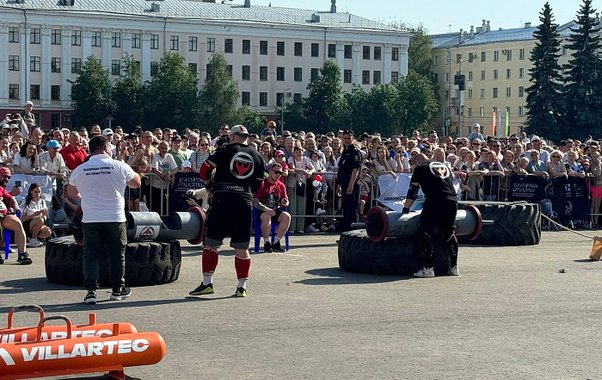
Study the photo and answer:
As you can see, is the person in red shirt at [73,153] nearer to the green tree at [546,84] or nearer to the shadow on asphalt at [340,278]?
the shadow on asphalt at [340,278]

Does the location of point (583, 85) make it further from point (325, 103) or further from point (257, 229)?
point (257, 229)

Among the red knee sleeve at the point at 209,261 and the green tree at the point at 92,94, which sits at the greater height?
the green tree at the point at 92,94

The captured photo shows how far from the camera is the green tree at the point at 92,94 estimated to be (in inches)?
3989

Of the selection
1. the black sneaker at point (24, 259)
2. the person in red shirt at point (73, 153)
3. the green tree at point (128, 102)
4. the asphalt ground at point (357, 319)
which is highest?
the green tree at point (128, 102)

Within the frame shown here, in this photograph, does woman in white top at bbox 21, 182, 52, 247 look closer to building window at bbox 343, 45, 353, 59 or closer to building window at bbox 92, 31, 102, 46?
building window at bbox 92, 31, 102, 46

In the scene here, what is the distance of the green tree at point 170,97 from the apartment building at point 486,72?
132 feet

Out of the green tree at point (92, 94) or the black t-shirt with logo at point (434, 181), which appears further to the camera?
the green tree at point (92, 94)

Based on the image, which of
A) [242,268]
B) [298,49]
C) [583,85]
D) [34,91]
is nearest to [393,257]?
[242,268]

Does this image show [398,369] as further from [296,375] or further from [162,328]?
[162,328]

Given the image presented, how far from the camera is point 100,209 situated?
11750 mm

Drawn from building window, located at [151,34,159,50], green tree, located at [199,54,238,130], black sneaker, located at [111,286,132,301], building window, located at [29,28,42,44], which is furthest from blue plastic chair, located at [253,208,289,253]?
building window, located at [151,34,159,50]

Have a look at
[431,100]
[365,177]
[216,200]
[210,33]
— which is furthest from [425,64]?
[216,200]

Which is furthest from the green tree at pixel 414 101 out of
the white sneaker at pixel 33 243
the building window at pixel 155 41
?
the white sneaker at pixel 33 243

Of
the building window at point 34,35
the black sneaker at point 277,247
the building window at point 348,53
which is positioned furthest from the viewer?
the building window at point 348,53
